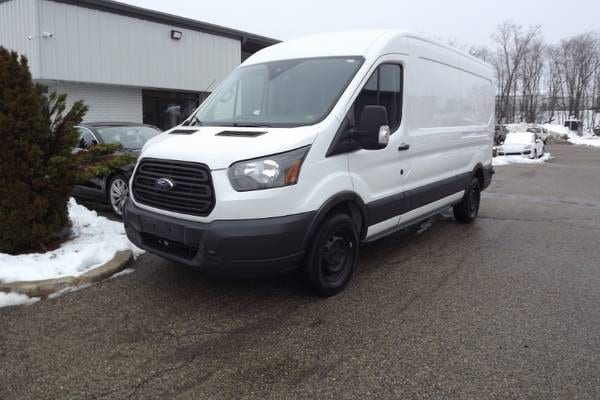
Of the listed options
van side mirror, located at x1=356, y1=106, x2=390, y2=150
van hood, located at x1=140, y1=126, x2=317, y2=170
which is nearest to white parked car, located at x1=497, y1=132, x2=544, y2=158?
van side mirror, located at x1=356, y1=106, x2=390, y2=150

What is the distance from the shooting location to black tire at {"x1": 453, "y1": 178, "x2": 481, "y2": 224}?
7525mm

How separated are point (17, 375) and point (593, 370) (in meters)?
3.69

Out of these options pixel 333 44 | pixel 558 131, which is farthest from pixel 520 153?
pixel 558 131

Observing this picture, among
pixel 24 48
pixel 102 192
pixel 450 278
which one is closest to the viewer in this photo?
pixel 450 278

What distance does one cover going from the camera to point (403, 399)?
9.50ft

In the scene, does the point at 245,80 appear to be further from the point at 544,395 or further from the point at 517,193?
the point at 517,193

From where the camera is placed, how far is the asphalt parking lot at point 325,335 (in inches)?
119

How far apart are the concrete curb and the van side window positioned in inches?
110

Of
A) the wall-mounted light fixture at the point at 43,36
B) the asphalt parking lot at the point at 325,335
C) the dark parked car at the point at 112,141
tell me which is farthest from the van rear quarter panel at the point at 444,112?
the wall-mounted light fixture at the point at 43,36

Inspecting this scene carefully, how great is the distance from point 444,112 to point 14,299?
16.5 ft

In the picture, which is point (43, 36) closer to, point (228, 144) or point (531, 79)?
point (228, 144)

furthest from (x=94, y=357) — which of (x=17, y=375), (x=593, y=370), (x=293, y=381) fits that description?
(x=593, y=370)

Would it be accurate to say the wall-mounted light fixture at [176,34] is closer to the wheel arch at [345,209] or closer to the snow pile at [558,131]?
the wheel arch at [345,209]

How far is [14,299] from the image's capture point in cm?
424
